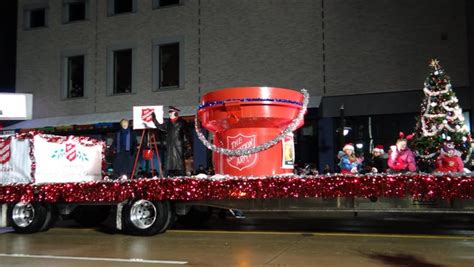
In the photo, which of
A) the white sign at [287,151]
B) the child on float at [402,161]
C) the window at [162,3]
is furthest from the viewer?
the window at [162,3]

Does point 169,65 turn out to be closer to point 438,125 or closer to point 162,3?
point 162,3

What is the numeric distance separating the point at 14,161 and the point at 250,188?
4703mm

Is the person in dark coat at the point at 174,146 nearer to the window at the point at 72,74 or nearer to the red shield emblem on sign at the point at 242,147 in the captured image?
the red shield emblem on sign at the point at 242,147

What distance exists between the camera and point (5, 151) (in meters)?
9.99

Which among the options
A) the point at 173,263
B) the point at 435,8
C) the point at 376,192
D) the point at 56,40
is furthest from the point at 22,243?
the point at 56,40

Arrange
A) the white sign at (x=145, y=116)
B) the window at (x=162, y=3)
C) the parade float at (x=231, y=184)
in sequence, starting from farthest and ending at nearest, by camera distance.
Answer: the window at (x=162, y=3)
the white sign at (x=145, y=116)
the parade float at (x=231, y=184)

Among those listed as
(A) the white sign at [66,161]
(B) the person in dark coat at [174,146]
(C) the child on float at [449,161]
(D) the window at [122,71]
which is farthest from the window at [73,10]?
(C) the child on float at [449,161]

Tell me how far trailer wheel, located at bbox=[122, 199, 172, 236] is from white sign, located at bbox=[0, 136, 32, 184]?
7.11ft

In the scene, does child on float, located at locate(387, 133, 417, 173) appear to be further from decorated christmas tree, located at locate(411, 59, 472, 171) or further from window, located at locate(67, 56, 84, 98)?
window, located at locate(67, 56, 84, 98)

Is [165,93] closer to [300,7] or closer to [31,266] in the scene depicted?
[300,7]

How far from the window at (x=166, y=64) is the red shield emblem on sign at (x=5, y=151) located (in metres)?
11.3

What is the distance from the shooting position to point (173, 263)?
650cm

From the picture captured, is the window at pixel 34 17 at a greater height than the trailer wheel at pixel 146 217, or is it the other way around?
the window at pixel 34 17

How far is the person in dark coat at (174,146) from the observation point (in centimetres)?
1070
